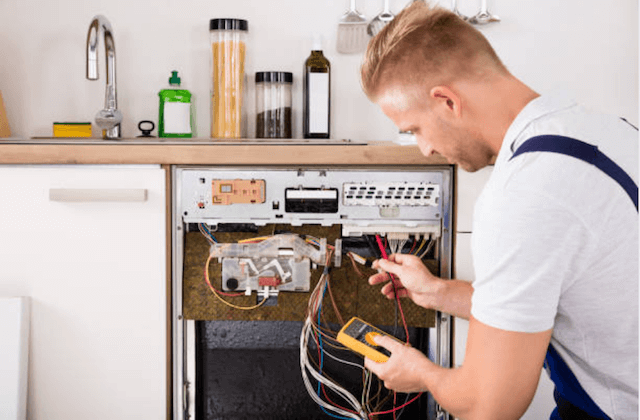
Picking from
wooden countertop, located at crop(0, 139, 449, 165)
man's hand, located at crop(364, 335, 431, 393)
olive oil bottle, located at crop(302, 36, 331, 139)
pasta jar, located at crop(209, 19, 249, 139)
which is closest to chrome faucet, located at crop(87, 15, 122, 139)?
pasta jar, located at crop(209, 19, 249, 139)

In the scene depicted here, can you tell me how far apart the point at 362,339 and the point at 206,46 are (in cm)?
105

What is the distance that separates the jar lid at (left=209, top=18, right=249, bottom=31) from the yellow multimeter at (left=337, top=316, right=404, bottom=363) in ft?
3.03

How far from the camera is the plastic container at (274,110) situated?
194 centimetres

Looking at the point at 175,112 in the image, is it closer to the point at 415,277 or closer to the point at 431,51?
the point at 415,277

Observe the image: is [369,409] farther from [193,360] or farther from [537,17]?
[537,17]

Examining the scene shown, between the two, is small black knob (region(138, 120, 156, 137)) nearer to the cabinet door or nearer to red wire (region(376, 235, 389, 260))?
the cabinet door

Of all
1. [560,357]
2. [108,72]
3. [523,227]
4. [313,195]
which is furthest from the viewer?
[108,72]

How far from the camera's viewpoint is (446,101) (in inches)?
40.3

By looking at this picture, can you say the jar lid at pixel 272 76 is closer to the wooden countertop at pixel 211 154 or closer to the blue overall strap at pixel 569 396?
the wooden countertop at pixel 211 154

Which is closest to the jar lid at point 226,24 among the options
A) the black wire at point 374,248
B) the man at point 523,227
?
the black wire at point 374,248

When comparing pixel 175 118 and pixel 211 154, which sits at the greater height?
pixel 175 118

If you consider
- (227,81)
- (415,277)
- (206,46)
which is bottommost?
(415,277)

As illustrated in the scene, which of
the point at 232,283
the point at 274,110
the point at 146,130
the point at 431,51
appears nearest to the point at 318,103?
the point at 274,110

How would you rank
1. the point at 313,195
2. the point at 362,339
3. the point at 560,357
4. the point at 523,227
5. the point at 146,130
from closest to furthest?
the point at 523,227 < the point at 560,357 < the point at 362,339 < the point at 313,195 < the point at 146,130
